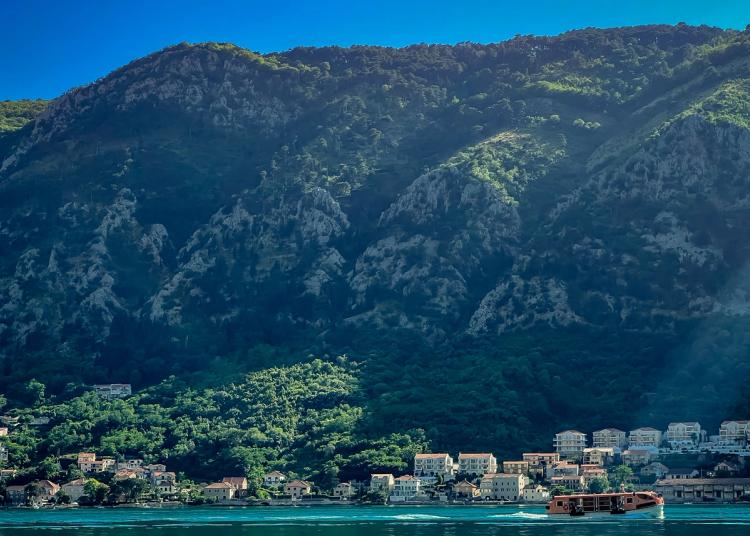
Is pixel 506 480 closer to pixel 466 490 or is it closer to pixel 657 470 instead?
pixel 466 490

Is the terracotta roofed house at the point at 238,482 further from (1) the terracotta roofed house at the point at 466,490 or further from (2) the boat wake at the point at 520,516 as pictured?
(2) the boat wake at the point at 520,516

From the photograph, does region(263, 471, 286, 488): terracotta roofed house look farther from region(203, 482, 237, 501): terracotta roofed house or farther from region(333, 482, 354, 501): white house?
region(333, 482, 354, 501): white house

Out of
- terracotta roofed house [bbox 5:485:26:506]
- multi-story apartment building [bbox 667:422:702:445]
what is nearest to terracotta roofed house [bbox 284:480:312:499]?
terracotta roofed house [bbox 5:485:26:506]

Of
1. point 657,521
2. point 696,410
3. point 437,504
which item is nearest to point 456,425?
point 437,504

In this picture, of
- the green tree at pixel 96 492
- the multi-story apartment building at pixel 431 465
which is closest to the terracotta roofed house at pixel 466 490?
the multi-story apartment building at pixel 431 465

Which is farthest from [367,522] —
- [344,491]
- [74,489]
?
[74,489]
